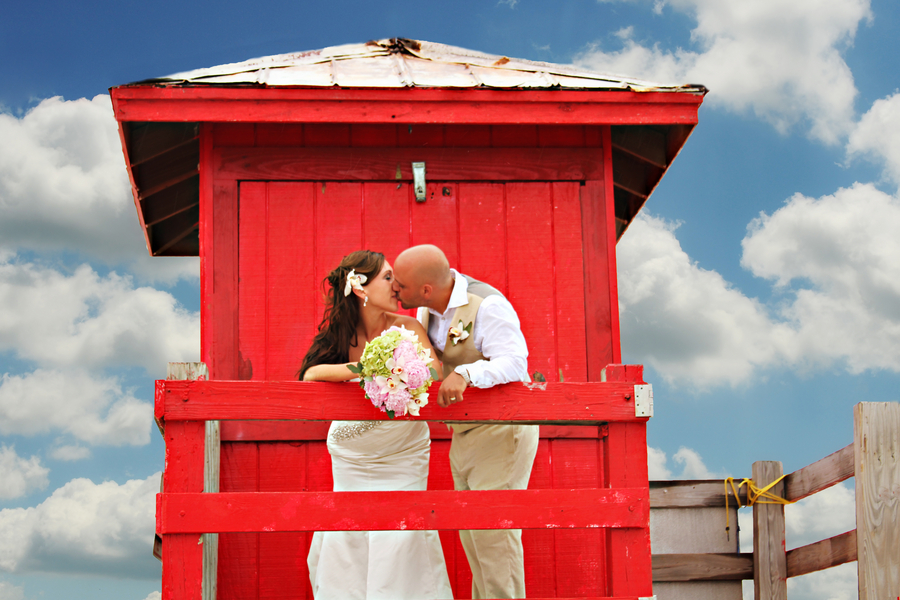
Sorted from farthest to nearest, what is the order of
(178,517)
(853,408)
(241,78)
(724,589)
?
(724,589), (241,78), (853,408), (178,517)

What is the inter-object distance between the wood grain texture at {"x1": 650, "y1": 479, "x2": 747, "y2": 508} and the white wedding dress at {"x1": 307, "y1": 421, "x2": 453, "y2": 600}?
10.7 feet

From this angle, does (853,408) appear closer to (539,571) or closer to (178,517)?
(539,571)

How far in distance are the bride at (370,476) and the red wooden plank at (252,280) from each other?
3.77ft

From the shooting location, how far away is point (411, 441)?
15.3 ft

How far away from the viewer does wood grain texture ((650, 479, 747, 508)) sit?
730 centimetres

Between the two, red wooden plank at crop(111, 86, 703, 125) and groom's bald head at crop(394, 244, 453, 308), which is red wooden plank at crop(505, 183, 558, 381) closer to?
red wooden plank at crop(111, 86, 703, 125)

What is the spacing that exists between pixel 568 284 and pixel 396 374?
2.32 m

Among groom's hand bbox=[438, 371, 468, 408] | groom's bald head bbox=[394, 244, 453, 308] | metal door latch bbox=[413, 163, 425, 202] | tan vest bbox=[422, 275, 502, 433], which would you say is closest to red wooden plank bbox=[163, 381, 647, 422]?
groom's hand bbox=[438, 371, 468, 408]

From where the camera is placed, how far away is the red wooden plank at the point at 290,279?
18.9 feet

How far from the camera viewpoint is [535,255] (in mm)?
5996

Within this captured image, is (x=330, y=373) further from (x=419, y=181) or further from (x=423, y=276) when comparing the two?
(x=419, y=181)

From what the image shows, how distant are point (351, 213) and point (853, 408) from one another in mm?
3542

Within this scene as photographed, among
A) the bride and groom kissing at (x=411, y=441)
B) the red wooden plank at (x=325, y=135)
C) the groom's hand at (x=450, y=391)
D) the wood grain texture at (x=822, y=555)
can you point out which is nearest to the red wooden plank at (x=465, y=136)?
the red wooden plank at (x=325, y=135)

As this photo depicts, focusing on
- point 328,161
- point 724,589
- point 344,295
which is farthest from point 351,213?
point 724,589
